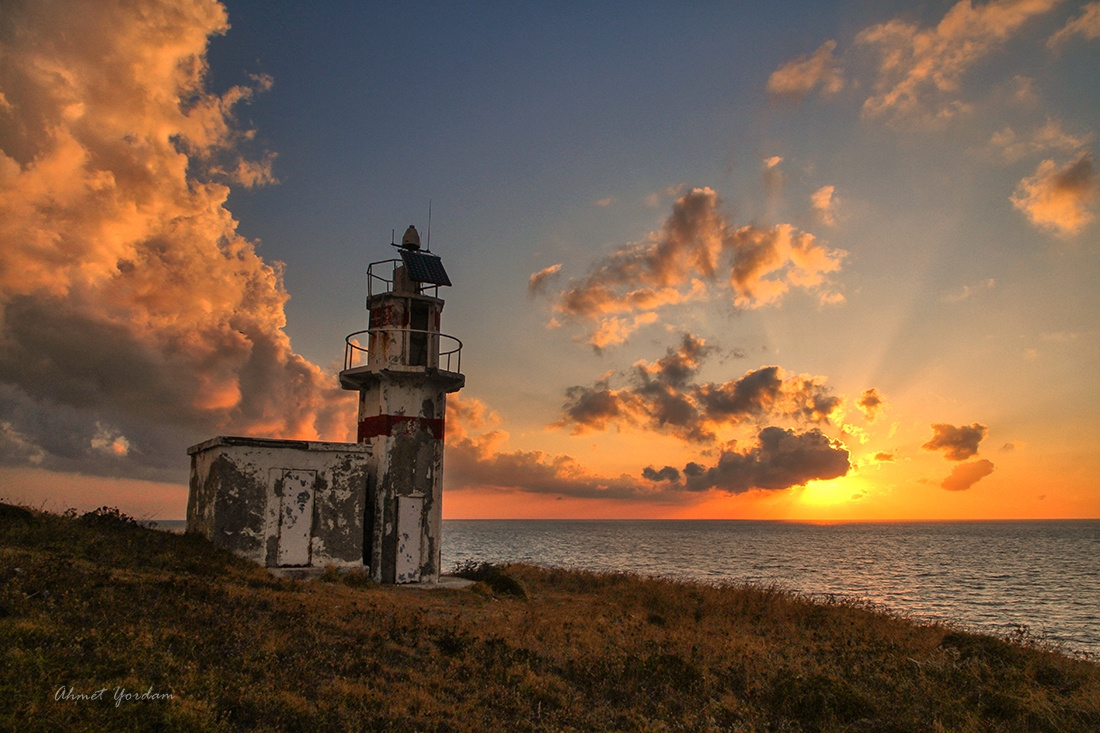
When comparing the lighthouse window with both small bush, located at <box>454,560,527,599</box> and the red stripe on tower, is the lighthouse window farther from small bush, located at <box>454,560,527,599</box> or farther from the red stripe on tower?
small bush, located at <box>454,560,527,599</box>

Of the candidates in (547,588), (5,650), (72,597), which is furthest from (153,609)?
(547,588)

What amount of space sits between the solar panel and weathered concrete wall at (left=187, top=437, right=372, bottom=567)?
6.29m

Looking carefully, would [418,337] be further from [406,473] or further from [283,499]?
[283,499]

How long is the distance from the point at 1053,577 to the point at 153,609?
5715 centimetres

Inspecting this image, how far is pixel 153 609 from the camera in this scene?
1056 cm

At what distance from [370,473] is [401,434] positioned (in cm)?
172

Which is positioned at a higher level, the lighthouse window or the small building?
the lighthouse window

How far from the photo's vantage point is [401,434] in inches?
872

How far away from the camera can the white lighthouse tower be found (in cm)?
2183

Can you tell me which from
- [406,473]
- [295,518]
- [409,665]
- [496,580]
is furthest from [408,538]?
[409,665]

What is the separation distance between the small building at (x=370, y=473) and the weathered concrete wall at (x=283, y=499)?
3 cm

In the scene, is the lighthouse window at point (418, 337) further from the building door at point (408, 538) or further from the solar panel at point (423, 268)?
the building door at point (408, 538)

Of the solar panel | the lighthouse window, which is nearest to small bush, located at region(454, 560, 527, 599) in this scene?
the lighthouse window

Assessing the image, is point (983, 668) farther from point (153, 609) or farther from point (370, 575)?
point (370, 575)
